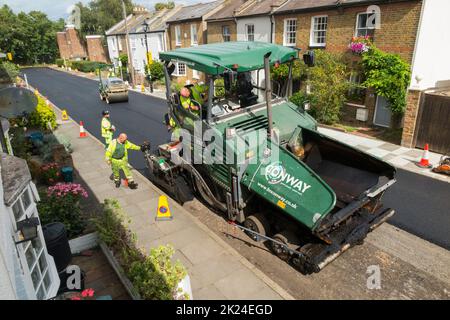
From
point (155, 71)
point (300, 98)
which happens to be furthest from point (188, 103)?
point (155, 71)

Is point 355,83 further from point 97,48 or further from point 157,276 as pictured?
point 97,48

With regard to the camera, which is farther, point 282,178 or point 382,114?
point 382,114

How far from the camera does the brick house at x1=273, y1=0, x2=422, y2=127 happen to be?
14.0 meters

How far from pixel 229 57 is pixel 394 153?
8.57m

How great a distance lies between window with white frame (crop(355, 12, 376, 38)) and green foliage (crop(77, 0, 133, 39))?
6249cm

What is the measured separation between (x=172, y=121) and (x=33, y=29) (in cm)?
7838

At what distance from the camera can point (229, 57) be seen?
673 cm

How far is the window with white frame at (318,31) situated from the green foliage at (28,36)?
69.1 meters

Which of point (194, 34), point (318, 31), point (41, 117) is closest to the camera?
point (41, 117)
